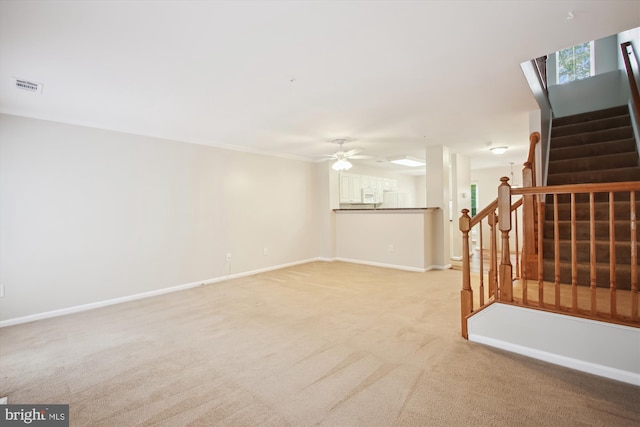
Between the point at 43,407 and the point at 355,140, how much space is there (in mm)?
4574


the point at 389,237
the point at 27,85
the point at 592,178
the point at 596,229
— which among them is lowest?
the point at 389,237

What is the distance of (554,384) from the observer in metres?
1.92

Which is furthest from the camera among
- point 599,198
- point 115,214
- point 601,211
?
point 115,214

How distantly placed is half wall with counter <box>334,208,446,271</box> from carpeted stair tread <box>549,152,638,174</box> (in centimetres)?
199

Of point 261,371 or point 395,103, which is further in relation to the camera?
point 395,103

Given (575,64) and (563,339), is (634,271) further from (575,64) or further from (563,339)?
(575,64)

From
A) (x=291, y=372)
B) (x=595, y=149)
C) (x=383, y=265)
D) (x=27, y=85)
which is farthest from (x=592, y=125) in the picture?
(x=27, y=85)

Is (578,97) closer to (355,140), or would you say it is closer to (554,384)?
(355,140)

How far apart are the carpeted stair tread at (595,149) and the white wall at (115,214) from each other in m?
4.66

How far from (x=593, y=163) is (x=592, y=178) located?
0.33 metres

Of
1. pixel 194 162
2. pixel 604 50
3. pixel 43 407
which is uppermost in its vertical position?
pixel 604 50

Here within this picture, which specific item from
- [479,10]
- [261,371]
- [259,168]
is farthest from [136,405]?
[259,168]

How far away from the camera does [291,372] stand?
2154mm

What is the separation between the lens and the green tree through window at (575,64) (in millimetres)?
5116
